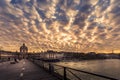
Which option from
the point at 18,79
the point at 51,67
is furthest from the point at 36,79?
the point at 51,67

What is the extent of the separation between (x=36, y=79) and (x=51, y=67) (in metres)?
6.11

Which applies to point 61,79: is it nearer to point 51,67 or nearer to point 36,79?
point 36,79

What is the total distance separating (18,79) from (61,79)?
12.9 ft

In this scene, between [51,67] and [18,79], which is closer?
[18,79]

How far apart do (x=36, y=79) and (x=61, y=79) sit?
2322mm

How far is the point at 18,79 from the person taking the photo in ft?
50.0

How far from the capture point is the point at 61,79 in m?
15.1

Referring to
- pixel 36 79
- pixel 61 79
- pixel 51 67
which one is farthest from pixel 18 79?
pixel 51 67

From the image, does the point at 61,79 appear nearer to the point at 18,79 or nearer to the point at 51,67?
the point at 18,79

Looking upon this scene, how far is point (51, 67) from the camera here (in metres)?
21.4

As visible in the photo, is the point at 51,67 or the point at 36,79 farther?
the point at 51,67

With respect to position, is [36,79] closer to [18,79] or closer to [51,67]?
[18,79]

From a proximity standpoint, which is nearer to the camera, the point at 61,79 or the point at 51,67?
the point at 61,79
